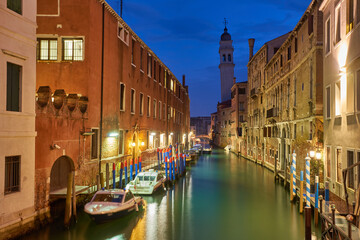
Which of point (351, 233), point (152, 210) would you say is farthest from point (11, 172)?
point (351, 233)

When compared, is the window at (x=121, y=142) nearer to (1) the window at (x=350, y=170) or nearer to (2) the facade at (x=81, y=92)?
(2) the facade at (x=81, y=92)

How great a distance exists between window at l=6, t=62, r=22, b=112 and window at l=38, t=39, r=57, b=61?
5842 mm

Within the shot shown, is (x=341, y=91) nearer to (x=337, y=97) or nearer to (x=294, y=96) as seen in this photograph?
(x=337, y=97)

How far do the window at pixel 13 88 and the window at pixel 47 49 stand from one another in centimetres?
584

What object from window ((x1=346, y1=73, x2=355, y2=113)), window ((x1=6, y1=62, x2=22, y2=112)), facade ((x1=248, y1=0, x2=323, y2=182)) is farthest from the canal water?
window ((x1=346, y1=73, x2=355, y2=113))

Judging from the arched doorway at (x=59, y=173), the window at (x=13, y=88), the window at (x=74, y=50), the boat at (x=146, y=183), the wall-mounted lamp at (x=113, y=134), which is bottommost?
the boat at (x=146, y=183)

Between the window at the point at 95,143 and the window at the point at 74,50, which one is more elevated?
the window at the point at 74,50

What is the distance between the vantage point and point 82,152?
49.9 feet

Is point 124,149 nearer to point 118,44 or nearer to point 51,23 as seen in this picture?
point 118,44

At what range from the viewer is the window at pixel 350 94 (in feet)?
39.1

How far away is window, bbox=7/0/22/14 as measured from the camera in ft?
34.5

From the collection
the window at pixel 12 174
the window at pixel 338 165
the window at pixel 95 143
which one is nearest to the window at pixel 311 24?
the window at pixel 338 165

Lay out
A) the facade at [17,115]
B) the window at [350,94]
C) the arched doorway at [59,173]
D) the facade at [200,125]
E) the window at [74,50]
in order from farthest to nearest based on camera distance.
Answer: the facade at [200,125] → the window at [74,50] → the arched doorway at [59,173] → the window at [350,94] → the facade at [17,115]

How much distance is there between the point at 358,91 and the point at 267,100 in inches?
939
